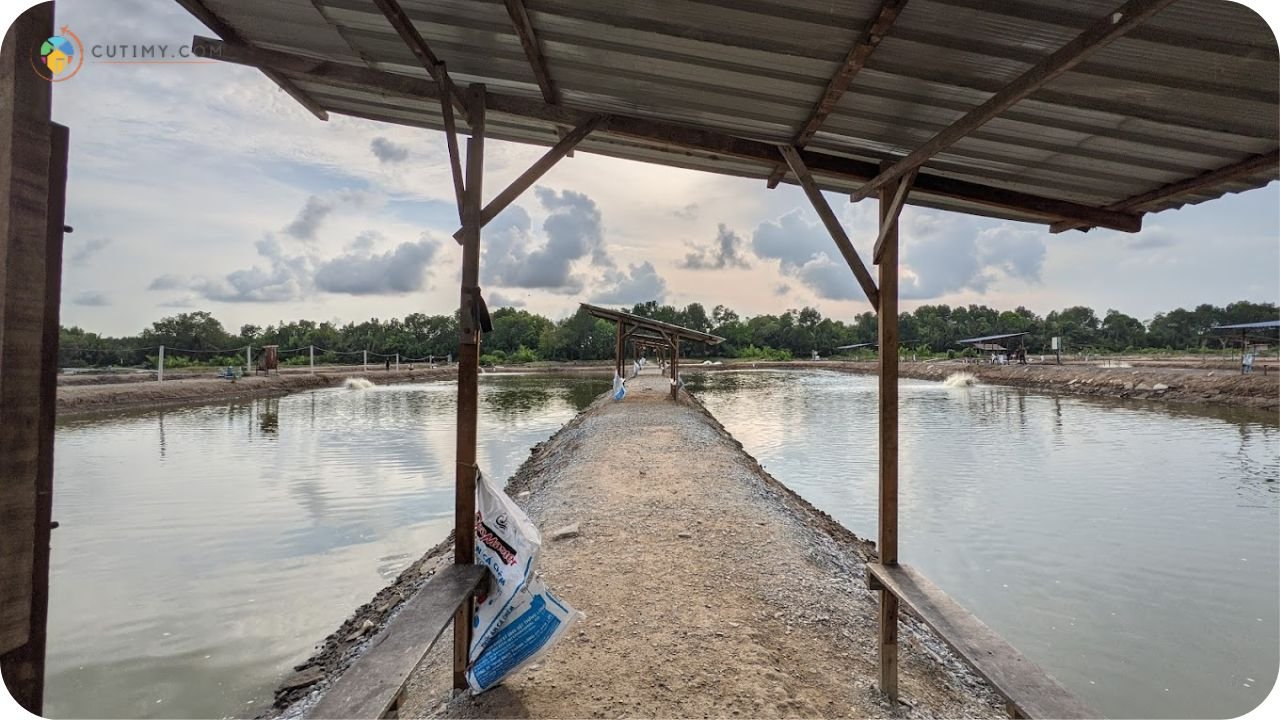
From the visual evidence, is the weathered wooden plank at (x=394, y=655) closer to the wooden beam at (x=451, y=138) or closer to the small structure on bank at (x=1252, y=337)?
the wooden beam at (x=451, y=138)

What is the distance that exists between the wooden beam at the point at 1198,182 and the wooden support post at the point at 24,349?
4331 mm

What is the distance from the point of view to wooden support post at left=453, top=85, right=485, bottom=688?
258 centimetres

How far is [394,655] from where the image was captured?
1938 millimetres

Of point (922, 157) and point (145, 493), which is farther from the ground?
point (922, 157)

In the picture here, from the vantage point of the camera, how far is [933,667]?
323 centimetres

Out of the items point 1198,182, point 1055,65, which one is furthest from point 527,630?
point 1198,182

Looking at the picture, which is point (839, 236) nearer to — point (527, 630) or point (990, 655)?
point (990, 655)

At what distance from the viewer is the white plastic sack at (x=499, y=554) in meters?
2.40

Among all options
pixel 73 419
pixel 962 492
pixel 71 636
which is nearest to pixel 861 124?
pixel 71 636

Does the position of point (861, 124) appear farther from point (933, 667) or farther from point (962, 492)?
point (962, 492)

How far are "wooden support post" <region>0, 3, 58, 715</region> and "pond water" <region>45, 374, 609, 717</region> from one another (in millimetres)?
2295

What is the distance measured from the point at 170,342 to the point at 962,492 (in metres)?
57.0

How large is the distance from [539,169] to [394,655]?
2.24 metres

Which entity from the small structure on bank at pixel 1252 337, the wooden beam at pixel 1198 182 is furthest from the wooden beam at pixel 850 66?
the small structure on bank at pixel 1252 337
